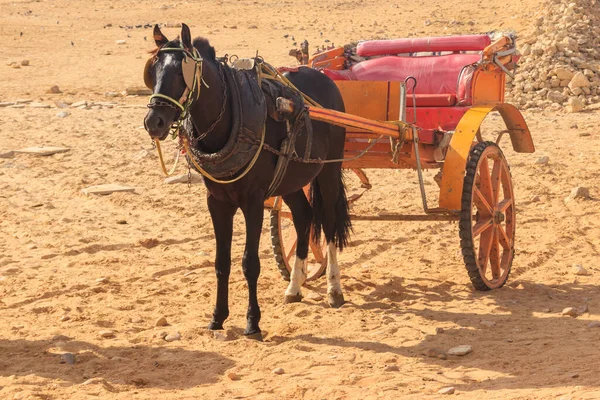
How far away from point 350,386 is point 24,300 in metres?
3.18

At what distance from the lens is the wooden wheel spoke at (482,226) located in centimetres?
745

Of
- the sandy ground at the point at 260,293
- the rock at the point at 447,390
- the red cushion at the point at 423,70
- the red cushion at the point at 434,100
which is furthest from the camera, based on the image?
the red cushion at the point at 423,70

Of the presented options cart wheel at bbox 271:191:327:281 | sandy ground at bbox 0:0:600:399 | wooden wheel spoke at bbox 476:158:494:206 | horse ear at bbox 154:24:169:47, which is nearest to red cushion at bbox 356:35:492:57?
wooden wheel spoke at bbox 476:158:494:206

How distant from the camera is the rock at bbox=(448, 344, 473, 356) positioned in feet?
19.6

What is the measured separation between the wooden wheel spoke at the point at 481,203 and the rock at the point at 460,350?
1758mm

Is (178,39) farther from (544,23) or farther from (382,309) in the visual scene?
(544,23)

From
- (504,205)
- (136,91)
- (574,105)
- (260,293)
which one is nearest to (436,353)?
(260,293)

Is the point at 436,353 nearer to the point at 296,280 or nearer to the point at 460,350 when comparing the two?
the point at 460,350

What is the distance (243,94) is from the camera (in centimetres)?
621

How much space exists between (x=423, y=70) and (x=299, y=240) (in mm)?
2342

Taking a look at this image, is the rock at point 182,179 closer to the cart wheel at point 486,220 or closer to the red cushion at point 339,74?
the red cushion at point 339,74

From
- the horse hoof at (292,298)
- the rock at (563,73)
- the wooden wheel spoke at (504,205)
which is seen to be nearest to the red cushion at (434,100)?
the wooden wheel spoke at (504,205)

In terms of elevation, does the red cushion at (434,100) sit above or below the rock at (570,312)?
above

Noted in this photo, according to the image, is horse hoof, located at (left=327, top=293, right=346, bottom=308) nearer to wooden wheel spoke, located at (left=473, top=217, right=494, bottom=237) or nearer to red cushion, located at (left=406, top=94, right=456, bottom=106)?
wooden wheel spoke, located at (left=473, top=217, right=494, bottom=237)
